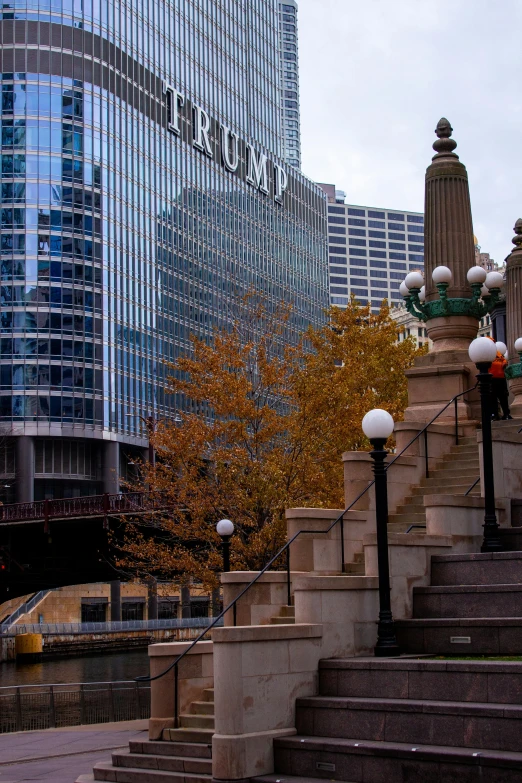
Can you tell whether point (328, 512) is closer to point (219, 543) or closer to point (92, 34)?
point (219, 543)

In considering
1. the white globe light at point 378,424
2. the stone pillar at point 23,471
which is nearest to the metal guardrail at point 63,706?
the white globe light at point 378,424

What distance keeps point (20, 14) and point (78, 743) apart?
3507 inches

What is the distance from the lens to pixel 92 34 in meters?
103

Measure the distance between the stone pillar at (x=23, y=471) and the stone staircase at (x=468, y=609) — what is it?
7831 cm

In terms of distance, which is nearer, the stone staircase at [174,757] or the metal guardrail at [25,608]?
the stone staircase at [174,757]

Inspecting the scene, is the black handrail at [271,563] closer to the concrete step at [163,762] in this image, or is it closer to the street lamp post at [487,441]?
the concrete step at [163,762]

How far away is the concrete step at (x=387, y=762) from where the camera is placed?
A: 11.3 metres

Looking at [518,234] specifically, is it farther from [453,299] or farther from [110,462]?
[110,462]

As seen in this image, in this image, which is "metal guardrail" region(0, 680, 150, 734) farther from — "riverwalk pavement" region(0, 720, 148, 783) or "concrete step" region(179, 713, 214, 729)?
"concrete step" region(179, 713, 214, 729)

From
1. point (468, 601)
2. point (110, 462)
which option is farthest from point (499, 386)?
point (110, 462)

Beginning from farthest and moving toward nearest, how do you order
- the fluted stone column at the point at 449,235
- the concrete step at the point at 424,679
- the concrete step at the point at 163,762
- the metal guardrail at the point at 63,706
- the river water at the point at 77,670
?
the river water at the point at 77,670, the metal guardrail at the point at 63,706, the fluted stone column at the point at 449,235, the concrete step at the point at 163,762, the concrete step at the point at 424,679

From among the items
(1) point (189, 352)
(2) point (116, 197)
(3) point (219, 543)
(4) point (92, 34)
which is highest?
(4) point (92, 34)

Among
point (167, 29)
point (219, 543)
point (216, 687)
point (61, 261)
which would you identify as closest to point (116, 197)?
point (61, 261)

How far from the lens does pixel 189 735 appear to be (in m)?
15.5
